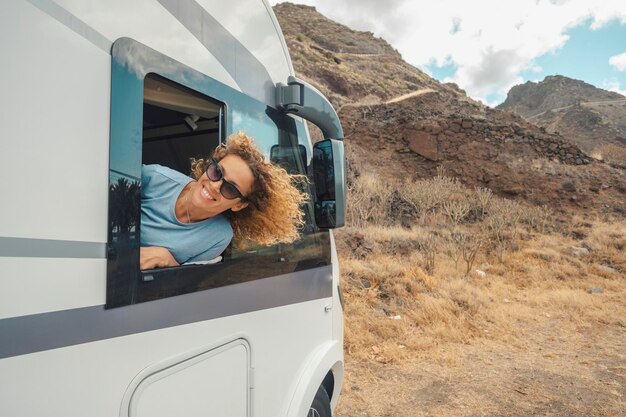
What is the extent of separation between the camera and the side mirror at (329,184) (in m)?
2.12

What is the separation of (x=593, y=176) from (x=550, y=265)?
38.6ft

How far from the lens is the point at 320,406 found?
237 centimetres

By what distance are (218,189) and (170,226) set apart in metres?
0.22

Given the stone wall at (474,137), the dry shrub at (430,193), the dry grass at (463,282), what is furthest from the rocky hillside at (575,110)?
the dry grass at (463,282)

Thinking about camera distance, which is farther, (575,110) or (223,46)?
(575,110)

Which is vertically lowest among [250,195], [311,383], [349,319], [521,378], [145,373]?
[521,378]

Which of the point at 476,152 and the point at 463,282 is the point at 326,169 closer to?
the point at 463,282

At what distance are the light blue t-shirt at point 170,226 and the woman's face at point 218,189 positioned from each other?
45mm

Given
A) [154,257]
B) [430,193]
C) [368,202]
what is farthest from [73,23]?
[430,193]

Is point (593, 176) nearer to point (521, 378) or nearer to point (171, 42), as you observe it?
point (521, 378)

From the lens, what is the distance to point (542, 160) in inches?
864

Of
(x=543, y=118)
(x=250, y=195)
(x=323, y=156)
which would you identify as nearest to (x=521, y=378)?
(x=323, y=156)

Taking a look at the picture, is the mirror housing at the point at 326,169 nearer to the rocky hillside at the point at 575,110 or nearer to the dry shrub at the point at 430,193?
the dry shrub at the point at 430,193

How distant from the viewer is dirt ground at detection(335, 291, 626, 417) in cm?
450
